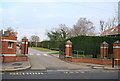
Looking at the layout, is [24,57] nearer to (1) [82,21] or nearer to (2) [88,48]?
(2) [88,48]

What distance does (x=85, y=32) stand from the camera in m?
51.8

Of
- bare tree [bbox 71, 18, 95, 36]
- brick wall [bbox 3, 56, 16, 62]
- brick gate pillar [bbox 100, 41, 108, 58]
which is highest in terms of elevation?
bare tree [bbox 71, 18, 95, 36]

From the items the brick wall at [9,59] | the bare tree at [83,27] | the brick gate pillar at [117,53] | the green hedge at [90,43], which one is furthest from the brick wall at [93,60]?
the bare tree at [83,27]

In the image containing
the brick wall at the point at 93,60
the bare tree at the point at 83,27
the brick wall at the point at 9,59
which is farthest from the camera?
the bare tree at the point at 83,27

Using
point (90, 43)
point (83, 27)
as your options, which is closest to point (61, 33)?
point (83, 27)

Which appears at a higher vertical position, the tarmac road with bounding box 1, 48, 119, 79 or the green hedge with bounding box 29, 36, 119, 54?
the green hedge with bounding box 29, 36, 119, 54

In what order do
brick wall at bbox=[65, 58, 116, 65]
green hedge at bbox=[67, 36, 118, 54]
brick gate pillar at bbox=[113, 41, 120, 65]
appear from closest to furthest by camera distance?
brick gate pillar at bbox=[113, 41, 120, 65]
brick wall at bbox=[65, 58, 116, 65]
green hedge at bbox=[67, 36, 118, 54]

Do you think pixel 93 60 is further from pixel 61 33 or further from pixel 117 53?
pixel 61 33

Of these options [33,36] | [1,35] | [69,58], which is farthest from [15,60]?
[33,36]

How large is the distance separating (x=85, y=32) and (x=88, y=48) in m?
26.1

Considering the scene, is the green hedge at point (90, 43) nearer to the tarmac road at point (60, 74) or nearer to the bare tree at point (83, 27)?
the tarmac road at point (60, 74)

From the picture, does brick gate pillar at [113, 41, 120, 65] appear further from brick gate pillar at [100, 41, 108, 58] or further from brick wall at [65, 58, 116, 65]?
brick gate pillar at [100, 41, 108, 58]

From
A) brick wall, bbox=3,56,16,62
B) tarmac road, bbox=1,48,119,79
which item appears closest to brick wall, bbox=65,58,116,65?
tarmac road, bbox=1,48,119,79

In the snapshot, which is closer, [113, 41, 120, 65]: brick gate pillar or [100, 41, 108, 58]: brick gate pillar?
[113, 41, 120, 65]: brick gate pillar
